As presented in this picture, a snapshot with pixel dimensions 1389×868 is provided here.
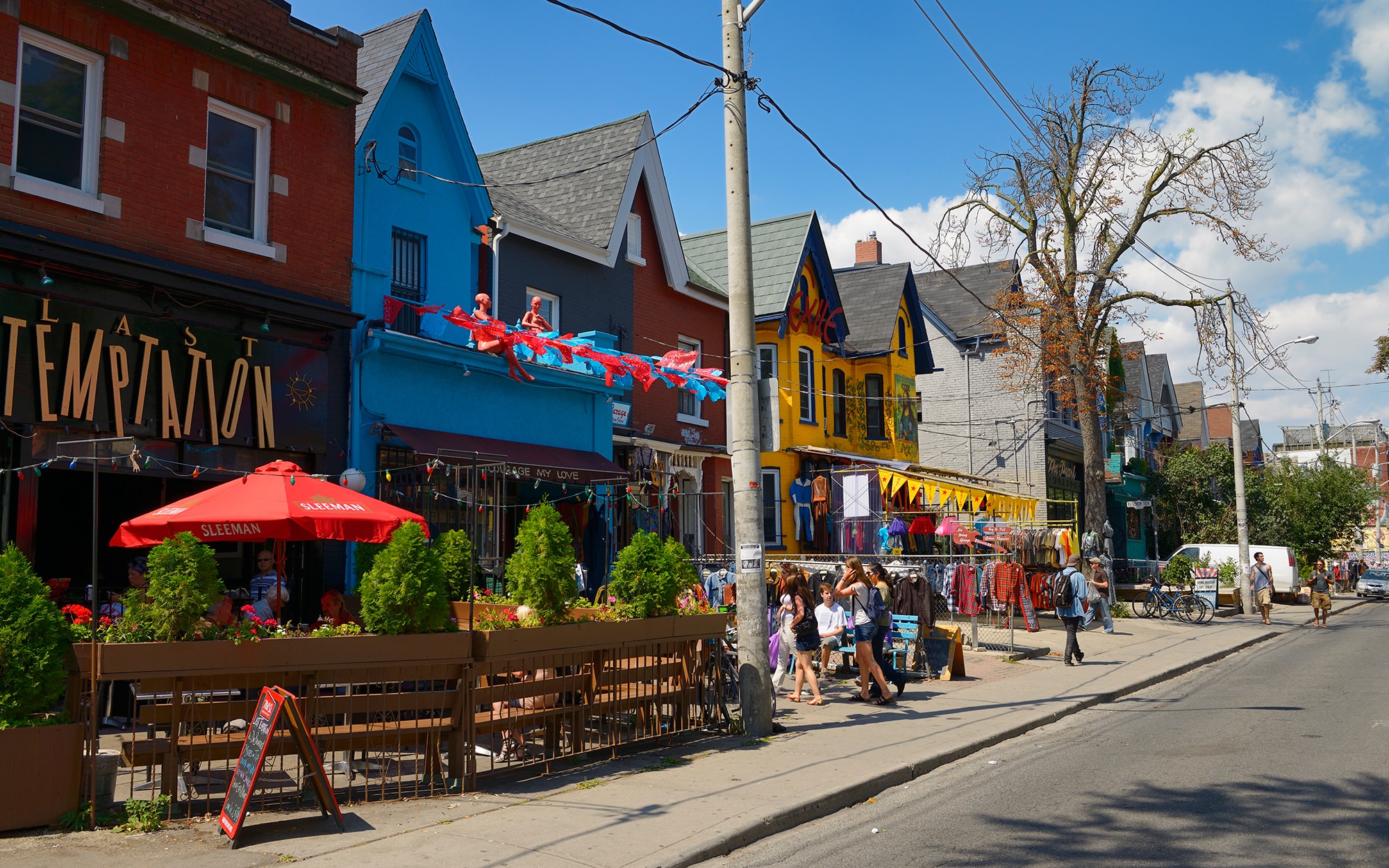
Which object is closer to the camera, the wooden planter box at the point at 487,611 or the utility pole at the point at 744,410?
the wooden planter box at the point at 487,611

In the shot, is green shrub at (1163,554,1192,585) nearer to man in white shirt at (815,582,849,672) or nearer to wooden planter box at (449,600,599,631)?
man in white shirt at (815,582,849,672)

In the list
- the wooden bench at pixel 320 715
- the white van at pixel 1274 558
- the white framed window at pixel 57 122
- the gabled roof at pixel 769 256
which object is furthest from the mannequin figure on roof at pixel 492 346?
the white van at pixel 1274 558

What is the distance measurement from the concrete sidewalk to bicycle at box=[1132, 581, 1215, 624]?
16.6 m

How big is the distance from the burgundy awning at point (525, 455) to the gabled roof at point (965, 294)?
20.9 m

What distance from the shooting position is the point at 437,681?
7.84 meters

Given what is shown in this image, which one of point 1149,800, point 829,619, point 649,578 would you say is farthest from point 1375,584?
point 649,578

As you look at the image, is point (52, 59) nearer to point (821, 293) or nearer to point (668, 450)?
point (668, 450)

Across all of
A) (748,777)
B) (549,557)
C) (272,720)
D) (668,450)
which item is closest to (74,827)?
(272,720)

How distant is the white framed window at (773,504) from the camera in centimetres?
2584

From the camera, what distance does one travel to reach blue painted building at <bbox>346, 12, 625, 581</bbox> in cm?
1439

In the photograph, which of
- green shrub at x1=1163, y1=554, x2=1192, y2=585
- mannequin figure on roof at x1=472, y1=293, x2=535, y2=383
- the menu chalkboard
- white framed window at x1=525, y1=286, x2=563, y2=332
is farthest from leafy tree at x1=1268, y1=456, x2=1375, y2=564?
the menu chalkboard

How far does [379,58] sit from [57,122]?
19.5ft

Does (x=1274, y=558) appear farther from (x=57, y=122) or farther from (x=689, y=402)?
(x=57, y=122)

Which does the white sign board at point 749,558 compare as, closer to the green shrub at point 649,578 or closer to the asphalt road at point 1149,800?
the green shrub at point 649,578
